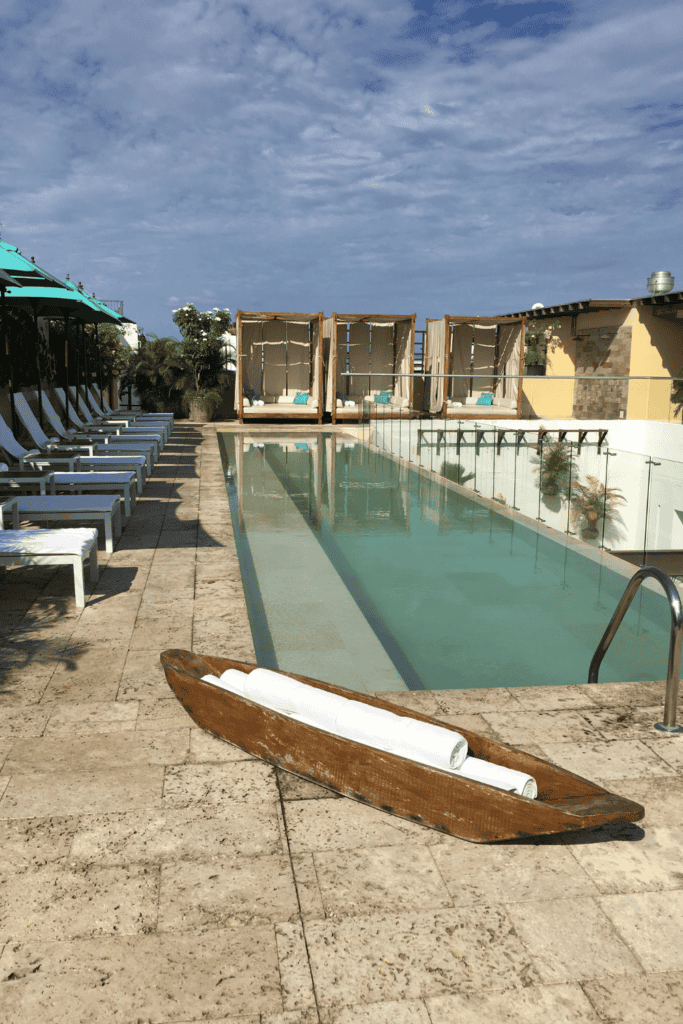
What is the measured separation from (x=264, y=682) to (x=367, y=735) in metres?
0.49

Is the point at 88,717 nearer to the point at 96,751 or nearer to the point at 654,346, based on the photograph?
the point at 96,751

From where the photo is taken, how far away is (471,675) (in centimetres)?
449

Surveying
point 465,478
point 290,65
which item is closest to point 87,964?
point 465,478

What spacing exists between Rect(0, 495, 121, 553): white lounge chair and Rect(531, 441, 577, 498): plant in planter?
4.10 m

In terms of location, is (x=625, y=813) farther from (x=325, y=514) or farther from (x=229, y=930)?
(x=325, y=514)

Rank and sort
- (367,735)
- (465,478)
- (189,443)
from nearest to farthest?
(367,735), (465,478), (189,443)

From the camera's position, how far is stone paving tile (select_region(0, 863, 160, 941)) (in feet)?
6.70

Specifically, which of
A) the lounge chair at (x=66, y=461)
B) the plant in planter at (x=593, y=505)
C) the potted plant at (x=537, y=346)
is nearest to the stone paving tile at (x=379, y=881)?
the plant in planter at (x=593, y=505)

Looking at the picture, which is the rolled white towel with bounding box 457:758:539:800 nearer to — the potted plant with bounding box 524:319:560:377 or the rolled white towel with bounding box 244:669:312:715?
the rolled white towel with bounding box 244:669:312:715

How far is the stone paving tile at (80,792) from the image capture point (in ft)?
8.47

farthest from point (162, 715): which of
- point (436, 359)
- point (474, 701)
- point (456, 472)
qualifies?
point (436, 359)

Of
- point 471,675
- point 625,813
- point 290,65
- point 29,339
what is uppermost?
point 290,65

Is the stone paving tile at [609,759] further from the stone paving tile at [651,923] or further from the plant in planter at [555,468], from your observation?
the plant in planter at [555,468]

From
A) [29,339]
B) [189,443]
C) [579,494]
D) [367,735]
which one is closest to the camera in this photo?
[367,735]
